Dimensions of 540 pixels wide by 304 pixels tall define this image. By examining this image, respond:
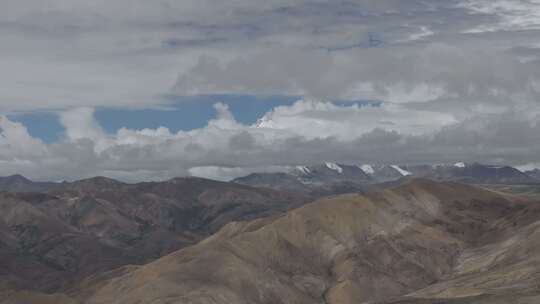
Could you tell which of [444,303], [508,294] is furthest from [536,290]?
[444,303]

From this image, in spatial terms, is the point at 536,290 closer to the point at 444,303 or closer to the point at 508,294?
the point at 508,294
